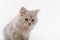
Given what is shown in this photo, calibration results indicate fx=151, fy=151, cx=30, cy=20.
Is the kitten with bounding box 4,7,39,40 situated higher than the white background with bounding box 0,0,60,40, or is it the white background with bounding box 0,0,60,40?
the white background with bounding box 0,0,60,40

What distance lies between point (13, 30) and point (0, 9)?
310 millimetres

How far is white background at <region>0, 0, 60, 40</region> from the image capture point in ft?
4.36

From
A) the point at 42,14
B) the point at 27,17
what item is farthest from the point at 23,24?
the point at 42,14

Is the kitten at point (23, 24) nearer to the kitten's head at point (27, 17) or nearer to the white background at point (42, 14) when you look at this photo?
the kitten's head at point (27, 17)

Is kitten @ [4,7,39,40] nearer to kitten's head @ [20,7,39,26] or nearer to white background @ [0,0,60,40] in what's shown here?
kitten's head @ [20,7,39,26]

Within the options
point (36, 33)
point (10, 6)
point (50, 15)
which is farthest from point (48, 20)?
point (10, 6)

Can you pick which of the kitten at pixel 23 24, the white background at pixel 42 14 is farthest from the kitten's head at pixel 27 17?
the white background at pixel 42 14

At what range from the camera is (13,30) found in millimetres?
1094

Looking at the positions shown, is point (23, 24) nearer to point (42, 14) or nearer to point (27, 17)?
point (27, 17)

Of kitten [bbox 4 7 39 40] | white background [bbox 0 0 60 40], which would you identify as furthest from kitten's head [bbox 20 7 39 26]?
white background [bbox 0 0 60 40]

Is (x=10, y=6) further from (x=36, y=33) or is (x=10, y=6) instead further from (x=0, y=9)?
(x=36, y=33)

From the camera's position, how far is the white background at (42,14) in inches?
52.3

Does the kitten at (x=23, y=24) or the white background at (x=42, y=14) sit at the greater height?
the white background at (x=42, y=14)

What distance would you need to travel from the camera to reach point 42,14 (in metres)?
1.40
